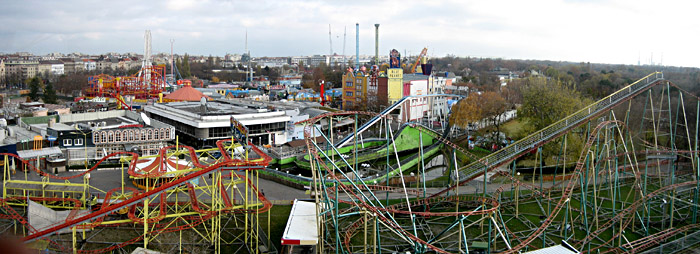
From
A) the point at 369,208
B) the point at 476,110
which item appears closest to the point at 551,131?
the point at 369,208

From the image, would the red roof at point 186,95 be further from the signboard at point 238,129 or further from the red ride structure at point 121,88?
the signboard at point 238,129

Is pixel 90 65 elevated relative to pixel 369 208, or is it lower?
elevated

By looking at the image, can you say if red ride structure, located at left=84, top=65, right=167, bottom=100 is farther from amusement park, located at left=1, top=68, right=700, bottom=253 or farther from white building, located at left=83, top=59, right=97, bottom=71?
white building, located at left=83, top=59, right=97, bottom=71

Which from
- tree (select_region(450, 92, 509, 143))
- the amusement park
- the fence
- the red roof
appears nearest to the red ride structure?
the red roof

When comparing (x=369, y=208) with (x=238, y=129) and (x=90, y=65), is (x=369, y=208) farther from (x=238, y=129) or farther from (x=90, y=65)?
(x=90, y=65)

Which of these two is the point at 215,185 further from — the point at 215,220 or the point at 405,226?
the point at 405,226

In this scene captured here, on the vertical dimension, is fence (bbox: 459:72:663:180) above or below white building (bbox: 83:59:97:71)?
below

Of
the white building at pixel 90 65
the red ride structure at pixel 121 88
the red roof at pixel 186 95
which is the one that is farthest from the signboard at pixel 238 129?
the white building at pixel 90 65

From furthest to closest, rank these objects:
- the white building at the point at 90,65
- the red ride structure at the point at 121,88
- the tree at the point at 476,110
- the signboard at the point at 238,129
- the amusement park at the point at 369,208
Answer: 1. the white building at the point at 90,65
2. the red ride structure at the point at 121,88
3. the tree at the point at 476,110
4. the signboard at the point at 238,129
5. the amusement park at the point at 369,208

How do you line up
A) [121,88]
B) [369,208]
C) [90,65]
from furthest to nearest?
[90,65] < [121,88] < [369,208]

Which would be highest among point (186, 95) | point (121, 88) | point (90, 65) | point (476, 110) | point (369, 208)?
point (90, 65)

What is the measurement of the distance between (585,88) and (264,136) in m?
38.3

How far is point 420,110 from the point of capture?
5238cm

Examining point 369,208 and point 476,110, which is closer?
point 369,208
